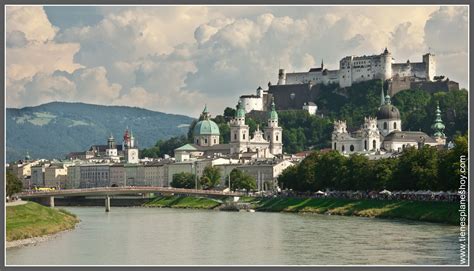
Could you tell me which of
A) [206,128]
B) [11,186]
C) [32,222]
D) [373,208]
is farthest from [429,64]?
[32,222]

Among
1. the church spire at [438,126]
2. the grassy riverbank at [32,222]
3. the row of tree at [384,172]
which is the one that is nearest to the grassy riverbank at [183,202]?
the row of tree at [384,172]

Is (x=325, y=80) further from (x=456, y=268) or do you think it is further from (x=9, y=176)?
(x=456, y=268)

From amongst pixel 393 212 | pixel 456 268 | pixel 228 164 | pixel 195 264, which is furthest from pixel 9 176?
pixel 228 164

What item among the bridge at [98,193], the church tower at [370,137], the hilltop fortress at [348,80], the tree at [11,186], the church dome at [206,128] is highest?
the hilltop fortress at [348,80]

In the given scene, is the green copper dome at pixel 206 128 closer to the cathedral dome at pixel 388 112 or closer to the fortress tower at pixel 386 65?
the fortress tower at pixel 386 65

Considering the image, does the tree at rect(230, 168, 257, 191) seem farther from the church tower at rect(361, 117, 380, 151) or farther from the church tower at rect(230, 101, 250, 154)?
the church tower at rect(230, 101, 250, 154)
